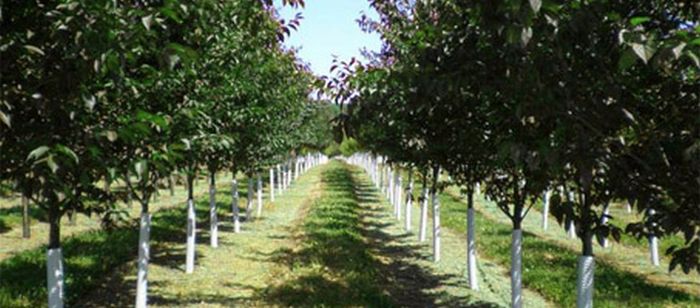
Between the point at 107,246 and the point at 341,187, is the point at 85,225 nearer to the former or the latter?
the point at 107,246

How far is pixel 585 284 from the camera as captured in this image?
15.3 feet

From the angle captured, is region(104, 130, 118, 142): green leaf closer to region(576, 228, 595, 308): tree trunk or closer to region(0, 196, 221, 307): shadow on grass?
region(0, 196, 221, 307): shadow on grass

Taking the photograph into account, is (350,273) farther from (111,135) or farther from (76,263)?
(111,135)

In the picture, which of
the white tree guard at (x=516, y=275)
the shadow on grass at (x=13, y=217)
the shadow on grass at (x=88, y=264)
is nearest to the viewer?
the white tree guard at (x=516, y=275)

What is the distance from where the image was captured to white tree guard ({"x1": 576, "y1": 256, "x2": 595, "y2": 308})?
15.2 feet

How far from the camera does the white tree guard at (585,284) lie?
4.63m

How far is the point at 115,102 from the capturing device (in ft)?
20.0

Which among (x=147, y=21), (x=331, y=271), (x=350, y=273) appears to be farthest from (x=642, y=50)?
(x=331, y=271)

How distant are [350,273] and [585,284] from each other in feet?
21.9

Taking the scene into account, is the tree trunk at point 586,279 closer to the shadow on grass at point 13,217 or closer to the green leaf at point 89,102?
the green leaf at point 89,102

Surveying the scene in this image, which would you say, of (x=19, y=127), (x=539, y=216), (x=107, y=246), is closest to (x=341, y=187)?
(x=539, y=216)

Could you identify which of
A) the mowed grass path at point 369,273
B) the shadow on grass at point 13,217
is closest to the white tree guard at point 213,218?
the mowed grass path at point 369,273

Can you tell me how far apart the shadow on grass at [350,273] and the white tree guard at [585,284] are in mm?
4538

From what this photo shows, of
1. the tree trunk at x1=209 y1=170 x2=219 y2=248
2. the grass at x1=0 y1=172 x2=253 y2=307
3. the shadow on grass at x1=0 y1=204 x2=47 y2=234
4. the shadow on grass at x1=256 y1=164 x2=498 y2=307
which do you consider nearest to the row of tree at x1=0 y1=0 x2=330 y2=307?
the grass at x1=0 y1=172 x2=253 y2=307
